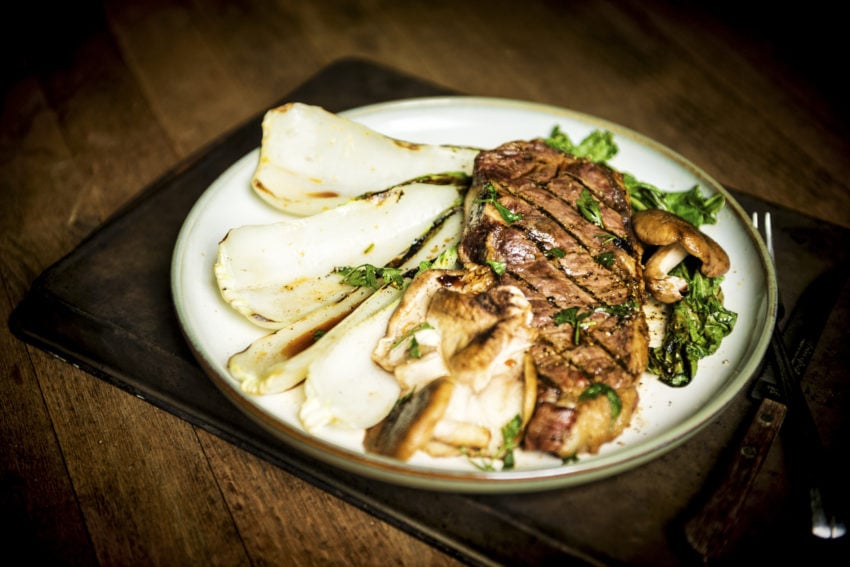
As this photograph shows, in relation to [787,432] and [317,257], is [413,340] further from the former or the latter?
[787,432]

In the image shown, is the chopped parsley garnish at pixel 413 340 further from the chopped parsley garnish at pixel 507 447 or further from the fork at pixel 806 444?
the fork at pixel 806 444

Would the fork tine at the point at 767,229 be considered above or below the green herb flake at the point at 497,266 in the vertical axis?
above

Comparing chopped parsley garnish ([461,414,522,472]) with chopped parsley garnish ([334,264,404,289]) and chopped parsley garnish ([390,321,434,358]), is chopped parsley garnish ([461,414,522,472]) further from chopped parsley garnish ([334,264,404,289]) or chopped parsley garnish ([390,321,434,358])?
chopped parsley garnish ([334,264,404,289])

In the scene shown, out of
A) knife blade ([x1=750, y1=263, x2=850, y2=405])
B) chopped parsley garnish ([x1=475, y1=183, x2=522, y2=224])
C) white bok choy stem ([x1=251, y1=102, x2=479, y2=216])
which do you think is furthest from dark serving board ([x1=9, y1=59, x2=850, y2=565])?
chopped parsley garnish ([x1=475, y1=183, x2=522, y2=224])

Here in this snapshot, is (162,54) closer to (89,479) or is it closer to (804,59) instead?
(89,479)

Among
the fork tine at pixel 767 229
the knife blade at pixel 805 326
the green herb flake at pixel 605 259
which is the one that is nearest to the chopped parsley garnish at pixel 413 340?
the green herb flake at pixel 605 259

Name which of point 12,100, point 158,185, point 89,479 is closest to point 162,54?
point 12,100

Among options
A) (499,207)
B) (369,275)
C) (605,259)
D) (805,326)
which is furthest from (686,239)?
(369,275)
